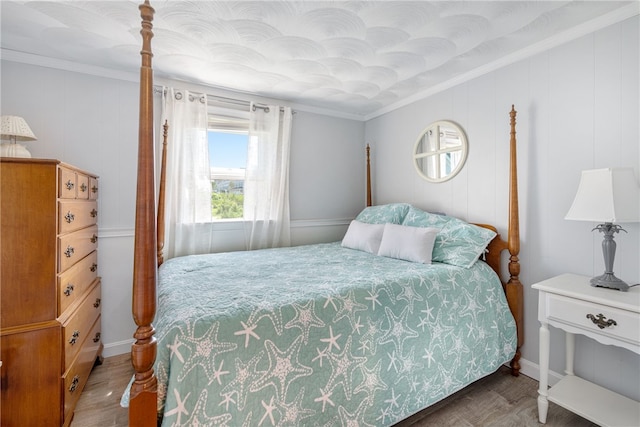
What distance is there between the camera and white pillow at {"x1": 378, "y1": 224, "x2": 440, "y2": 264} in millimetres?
2156

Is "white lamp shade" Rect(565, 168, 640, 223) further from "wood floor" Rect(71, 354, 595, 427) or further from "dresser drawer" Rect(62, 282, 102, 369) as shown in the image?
"dresser drawer" Rect(62, 282, 102, 369)

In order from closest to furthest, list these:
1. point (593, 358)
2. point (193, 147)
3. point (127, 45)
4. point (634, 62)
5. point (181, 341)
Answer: point (181, 341) → point (634, 62) → point (593, 358) → point (127, 45) → point (193, 147)

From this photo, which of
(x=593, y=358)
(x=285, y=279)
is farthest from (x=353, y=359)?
(x=593, y=358)

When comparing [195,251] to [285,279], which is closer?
[285,279]

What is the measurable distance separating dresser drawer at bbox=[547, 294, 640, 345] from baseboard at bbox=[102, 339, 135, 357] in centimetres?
311

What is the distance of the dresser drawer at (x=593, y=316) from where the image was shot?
1345 mm

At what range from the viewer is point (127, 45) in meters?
2.11

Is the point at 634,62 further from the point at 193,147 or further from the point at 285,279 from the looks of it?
the point at 193,147

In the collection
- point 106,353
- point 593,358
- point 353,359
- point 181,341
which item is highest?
point 181,341

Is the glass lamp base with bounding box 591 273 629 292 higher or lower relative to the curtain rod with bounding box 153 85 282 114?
lower

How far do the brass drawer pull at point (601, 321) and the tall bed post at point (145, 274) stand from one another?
6.44 ft

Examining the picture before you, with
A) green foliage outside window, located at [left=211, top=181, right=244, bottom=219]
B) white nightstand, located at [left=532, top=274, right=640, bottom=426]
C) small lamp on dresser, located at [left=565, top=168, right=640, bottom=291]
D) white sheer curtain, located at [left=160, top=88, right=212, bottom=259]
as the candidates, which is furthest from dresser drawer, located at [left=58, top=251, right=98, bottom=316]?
small lamp on dresser, located at [left=565, top=168, right=640, bottom=291]

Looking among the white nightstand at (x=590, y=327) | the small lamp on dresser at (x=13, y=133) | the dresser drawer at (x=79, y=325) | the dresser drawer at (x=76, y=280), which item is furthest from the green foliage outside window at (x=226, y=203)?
the white nightstand at (x=590, y=327)

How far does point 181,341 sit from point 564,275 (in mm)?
2176
